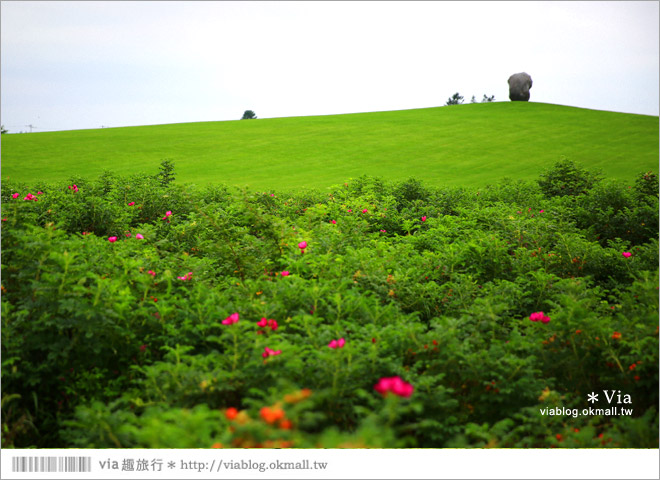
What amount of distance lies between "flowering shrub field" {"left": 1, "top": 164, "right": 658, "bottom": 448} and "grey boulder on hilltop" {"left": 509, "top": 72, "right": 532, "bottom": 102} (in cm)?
4806

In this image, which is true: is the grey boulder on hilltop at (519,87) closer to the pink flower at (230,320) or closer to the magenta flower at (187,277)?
the magenta flower at (187,277)

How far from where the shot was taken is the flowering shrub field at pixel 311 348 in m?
2.37

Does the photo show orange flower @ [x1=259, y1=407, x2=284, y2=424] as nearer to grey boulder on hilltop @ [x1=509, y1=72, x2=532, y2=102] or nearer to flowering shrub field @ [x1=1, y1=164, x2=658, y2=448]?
flowering shrub field @ [x1=1, y1=164, x2=658, y2=448]

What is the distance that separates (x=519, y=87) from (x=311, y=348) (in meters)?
51.2

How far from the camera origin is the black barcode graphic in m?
2.24

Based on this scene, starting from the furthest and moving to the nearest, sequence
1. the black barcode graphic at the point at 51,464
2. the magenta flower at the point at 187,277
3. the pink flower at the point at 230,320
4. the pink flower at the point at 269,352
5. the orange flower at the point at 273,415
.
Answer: the magenta flower at the point at 187,277, the pink flower at the point at 230,320, the pink flower at the point at 269,352, the black barcode graphic at the point at 51,464, the orange flower at the point at 273,415

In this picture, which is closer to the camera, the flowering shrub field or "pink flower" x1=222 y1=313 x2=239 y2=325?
the flowering shrub field

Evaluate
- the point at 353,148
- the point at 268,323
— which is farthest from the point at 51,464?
the point at 353,148

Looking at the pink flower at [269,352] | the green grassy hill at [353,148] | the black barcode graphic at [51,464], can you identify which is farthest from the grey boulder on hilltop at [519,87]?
the black barcode graphic at [51,464]

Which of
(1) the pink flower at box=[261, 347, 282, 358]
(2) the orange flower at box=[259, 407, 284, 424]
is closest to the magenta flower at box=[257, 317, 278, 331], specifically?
(1) the pink flower at box=[261, 347, 282, 358]

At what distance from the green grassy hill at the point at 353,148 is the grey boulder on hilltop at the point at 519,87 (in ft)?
33.2

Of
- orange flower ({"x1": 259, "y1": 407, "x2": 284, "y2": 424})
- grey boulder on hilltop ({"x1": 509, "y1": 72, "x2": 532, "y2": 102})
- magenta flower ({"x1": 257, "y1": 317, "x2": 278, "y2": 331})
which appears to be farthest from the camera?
grey boulder on hilltop ({"x1": 509, "y1": 72, "x2": 532, "y2": 102})

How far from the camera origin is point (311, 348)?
2846 millimetres

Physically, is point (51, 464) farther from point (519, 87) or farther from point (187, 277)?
point (519, 87)
